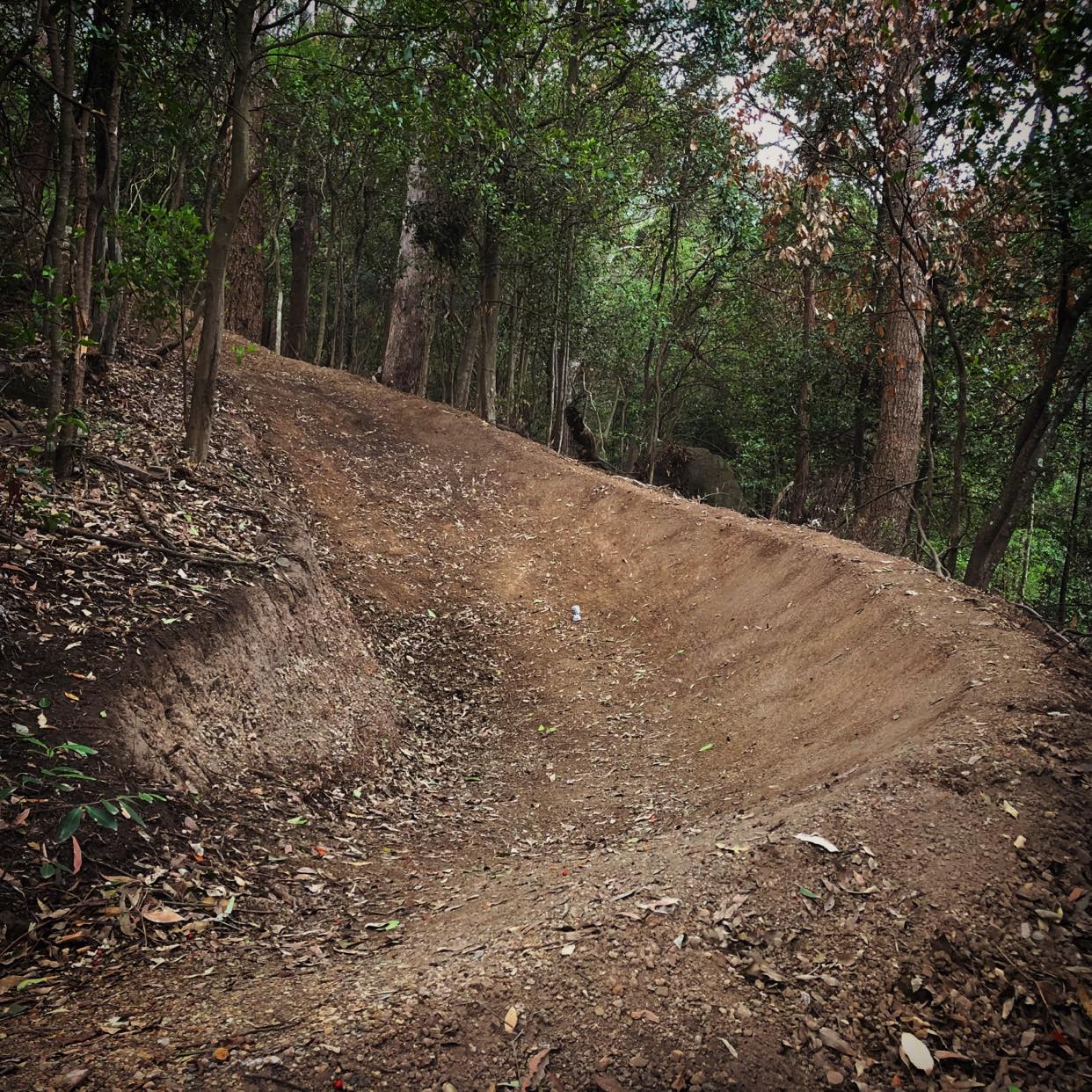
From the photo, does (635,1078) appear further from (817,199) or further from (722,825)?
(817,199)

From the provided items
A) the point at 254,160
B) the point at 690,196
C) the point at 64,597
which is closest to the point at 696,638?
the point at 64,597

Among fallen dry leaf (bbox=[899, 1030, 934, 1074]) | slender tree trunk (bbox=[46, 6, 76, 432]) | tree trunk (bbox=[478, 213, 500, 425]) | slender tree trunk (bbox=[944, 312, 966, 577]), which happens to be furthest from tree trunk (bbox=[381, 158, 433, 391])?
fallen dry leaf (bbox=[899, 1030, 934, 1074])

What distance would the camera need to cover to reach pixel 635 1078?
98.0 inches

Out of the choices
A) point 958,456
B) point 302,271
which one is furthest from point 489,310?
point 958,456

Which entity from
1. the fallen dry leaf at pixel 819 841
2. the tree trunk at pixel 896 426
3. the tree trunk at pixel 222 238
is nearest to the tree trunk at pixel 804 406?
the tree trunk at pixel 896 426

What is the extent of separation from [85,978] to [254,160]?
547 inches

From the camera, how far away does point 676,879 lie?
3596 millimetres

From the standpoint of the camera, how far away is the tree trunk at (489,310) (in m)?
13.3

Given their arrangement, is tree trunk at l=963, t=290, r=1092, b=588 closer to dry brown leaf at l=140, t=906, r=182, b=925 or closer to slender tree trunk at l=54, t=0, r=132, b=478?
dry brown leaf at l=140, t=906, r=182, b=925

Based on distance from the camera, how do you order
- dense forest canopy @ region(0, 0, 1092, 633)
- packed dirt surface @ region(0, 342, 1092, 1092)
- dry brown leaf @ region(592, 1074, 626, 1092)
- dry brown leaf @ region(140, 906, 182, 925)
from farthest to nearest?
dense forest canopy @ region(0, 0, 1092, 633) < dry brown leaf @ region(140, 906, 182, 925) < packed dirt surface @ region(0, 342, 1092, 1092) < dry brown leaf @ region(592, 1074, 626, 1092)

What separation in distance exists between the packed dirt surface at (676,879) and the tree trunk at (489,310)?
6.46 meters

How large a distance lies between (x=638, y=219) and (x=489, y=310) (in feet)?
13.4

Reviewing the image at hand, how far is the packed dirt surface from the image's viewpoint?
2.57m

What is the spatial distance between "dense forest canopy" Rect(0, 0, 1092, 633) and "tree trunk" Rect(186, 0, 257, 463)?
0.03m
